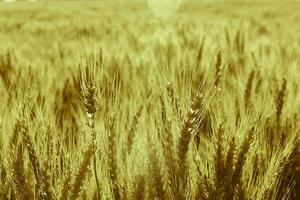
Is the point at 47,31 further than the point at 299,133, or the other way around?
the point at 47,31

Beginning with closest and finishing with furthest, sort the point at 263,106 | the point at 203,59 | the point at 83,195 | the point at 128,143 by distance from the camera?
the point at 83,195 → the point at 128,143 → the point at 263,106 → the point at 203,59

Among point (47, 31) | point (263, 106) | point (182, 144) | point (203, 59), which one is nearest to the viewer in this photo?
point (182, 144)

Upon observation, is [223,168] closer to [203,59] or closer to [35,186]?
[35,186]

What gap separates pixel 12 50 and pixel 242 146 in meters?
2.34

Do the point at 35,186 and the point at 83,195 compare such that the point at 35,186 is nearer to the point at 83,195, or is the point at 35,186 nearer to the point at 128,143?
the point at 83,195

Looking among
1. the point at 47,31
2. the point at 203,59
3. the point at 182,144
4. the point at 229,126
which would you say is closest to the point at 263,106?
the point at 229,126

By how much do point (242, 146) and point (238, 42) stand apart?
2063 millimetres

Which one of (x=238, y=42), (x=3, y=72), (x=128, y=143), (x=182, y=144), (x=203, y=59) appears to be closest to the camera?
(x=182, y=144)

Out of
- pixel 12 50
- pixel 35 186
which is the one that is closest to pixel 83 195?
pixel 35 186

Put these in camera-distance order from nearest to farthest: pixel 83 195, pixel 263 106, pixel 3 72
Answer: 1. pixel 83 195
2. pixel 263 106
3. pixel 3 72

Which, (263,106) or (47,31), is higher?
(263,106)

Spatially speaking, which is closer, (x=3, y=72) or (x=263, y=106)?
(x=263, y=106)

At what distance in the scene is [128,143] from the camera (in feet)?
3.83

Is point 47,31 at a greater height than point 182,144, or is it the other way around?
point 182,144
